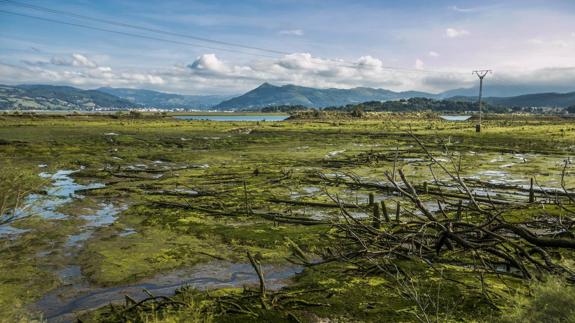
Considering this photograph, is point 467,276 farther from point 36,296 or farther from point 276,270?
point 36,296

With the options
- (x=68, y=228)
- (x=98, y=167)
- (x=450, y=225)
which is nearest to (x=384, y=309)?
(x=450, y=225)

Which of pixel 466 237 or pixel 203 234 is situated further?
pixel 203 234

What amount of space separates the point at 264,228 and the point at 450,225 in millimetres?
13896

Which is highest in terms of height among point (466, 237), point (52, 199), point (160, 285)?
point (466, 237)

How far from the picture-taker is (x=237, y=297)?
10.9 meters

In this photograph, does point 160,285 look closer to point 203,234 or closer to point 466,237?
point 203,234

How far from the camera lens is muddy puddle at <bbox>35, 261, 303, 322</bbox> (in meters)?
12.2

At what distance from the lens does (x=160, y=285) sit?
44.9 ft

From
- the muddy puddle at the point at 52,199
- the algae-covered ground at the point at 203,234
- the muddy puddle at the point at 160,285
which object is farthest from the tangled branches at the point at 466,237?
the muddy puddle at the point at 52,199

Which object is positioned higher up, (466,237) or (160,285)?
(466,237)

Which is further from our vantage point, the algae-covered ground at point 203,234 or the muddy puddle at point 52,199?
the muddy puddle at point 52,199

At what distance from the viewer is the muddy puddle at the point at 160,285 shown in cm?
1221

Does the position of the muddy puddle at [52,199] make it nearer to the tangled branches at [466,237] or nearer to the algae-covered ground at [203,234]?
the algae-covered ground at [203,234]

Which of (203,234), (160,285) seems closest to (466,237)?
(160,285)
